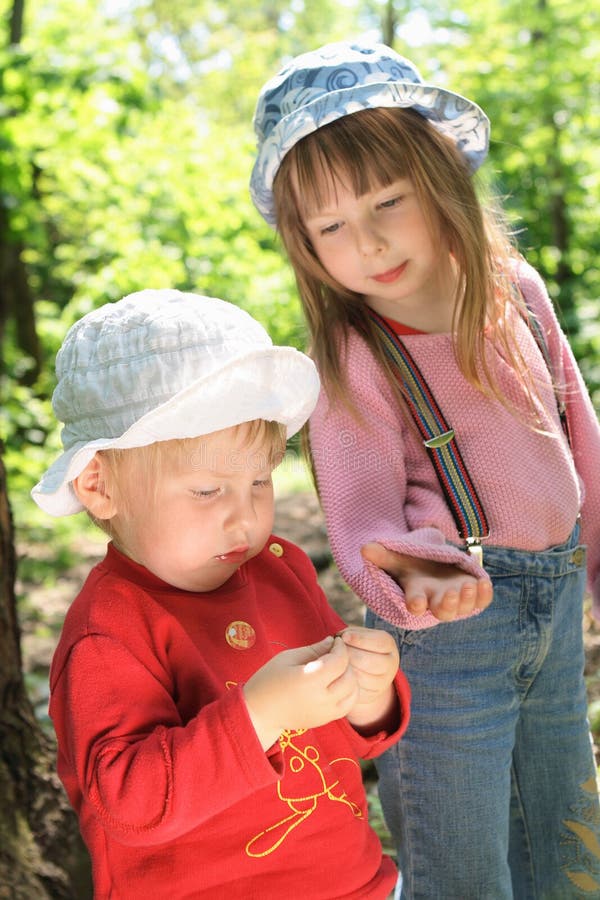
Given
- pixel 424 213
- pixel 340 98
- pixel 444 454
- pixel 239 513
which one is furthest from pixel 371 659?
pixel 340 98

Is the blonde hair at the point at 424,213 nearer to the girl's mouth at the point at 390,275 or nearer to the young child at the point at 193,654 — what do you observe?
the girl's mouth at the point at 390,275

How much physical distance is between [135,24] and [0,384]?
1610 centimetres

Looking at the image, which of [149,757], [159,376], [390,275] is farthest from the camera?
[390,275]

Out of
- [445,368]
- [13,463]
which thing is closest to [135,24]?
[13,463]

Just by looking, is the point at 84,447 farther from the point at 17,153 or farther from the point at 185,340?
the point at 17,153

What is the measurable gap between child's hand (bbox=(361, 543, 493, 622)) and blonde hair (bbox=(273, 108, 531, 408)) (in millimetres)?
384

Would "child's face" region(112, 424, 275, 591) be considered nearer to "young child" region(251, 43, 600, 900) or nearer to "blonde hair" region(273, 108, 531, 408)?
"young child" region(251, 43, 600, 900)

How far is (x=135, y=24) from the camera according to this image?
71.8 feet

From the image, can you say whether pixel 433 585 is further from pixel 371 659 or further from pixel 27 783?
pixel 27 783

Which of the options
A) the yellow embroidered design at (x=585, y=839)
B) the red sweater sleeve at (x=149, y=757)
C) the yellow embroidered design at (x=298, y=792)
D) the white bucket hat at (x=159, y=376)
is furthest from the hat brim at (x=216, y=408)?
the yellow embroidered design at (x=585, y=839)

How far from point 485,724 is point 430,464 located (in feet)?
1.73

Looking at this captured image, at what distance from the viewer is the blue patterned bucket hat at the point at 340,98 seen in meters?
1.94

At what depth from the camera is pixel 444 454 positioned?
6.51 feet

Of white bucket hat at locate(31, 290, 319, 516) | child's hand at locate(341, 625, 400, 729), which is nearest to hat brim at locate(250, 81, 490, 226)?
white bucket hat at locate(31, 290, 319, 516)
